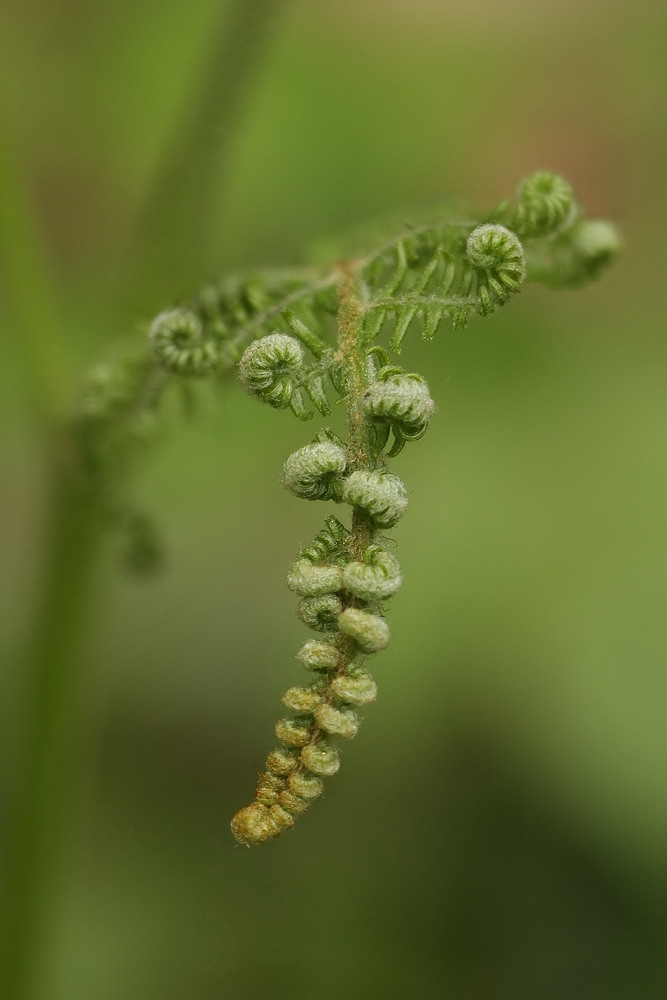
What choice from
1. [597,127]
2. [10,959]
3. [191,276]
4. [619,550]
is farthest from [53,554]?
[597,127]

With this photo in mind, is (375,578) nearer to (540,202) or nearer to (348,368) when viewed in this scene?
(348,368)

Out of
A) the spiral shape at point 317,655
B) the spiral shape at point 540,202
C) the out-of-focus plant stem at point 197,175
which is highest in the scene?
→ the out-of-focus plant stem at point 197,175

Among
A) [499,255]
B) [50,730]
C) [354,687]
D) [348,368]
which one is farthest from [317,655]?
[50,730]

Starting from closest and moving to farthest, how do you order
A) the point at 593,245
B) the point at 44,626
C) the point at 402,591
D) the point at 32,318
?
the point at 593,245 < the point at 32,318 < the point at 44,626 < the point at 402,591

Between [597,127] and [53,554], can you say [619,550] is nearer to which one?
[53,554]

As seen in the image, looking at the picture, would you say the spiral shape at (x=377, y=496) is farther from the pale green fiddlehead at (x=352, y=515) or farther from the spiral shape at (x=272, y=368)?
the spiral shape at (x=272, y=368)

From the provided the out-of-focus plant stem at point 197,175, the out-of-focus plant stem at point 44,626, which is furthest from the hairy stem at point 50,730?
the out-of-focus plant stem at point 197,175
